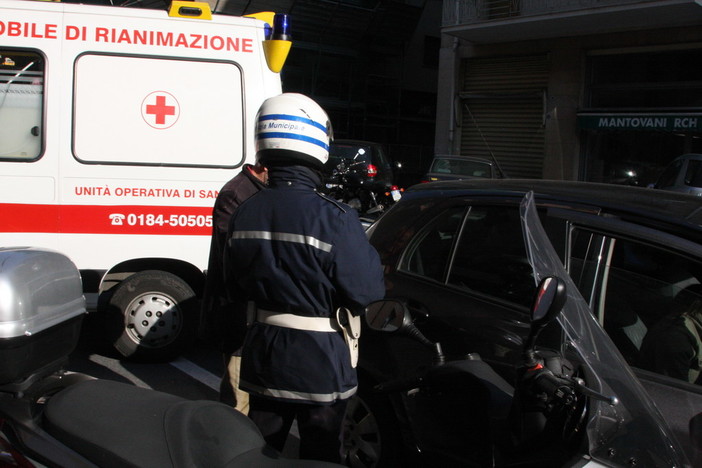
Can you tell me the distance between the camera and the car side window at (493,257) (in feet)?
9.68

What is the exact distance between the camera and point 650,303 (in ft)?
8.08

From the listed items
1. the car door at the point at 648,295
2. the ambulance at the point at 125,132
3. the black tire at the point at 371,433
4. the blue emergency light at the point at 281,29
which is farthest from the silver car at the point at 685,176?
the car door at the point at 648,295

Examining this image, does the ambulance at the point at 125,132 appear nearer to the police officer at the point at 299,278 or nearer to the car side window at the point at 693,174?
the police officer at the point at 299,278

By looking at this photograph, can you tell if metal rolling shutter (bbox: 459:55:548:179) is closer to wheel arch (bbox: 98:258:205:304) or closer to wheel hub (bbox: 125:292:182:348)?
wheel arch (bbox: 98:258:205:304)

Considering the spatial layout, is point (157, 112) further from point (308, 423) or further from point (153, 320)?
point (308, 423)

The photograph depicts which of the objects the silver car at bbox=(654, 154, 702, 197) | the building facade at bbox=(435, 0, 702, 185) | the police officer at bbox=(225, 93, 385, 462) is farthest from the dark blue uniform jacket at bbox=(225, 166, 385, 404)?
the building facade at bbox=(435, 0, 702, 185)

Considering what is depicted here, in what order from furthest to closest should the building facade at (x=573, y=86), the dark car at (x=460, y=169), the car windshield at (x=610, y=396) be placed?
the building facade at (x=573, y=86)
the dark car at (x=460, y=169)
the car windshield at (x=610, y=396)

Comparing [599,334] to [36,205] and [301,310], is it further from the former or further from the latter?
[36,205]

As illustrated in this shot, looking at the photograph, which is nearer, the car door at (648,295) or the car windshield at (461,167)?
the car door at (648,295)

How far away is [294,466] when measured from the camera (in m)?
1.84

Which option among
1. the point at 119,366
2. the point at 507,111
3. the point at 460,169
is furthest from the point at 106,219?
the point at 507,111

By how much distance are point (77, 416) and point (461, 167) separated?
1373 centimetres

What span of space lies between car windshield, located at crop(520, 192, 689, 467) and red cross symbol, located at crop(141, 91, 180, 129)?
142 inches

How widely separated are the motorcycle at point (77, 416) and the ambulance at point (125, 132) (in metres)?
2.46
